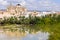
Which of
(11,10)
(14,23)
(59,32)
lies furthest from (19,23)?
(11,10)

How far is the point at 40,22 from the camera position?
2742cm

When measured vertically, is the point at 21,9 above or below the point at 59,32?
below

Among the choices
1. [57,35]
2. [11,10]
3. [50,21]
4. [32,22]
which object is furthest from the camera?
[11,10]

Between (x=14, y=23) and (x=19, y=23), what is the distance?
62 centimetres

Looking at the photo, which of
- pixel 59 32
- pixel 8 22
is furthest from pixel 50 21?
pixel 59 32

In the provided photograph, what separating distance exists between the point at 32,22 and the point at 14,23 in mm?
2185

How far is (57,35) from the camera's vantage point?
324 inches

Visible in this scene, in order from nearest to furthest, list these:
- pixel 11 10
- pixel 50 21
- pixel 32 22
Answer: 1. pixel 50 21
2. pixel 32 22
3. pixel 11 10

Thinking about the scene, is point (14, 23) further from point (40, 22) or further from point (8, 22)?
point (40, 22)

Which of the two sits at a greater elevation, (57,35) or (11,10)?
(57,35)

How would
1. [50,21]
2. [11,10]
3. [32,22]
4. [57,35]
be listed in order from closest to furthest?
[57,35]
[50,21]
[32,22]
[11,10]

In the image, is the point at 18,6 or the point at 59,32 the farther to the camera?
the point at 18,6

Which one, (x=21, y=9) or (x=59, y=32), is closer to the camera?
(x=59, y=32)

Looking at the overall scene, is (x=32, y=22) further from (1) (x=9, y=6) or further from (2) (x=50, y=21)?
(1) (x=9, y=6)
